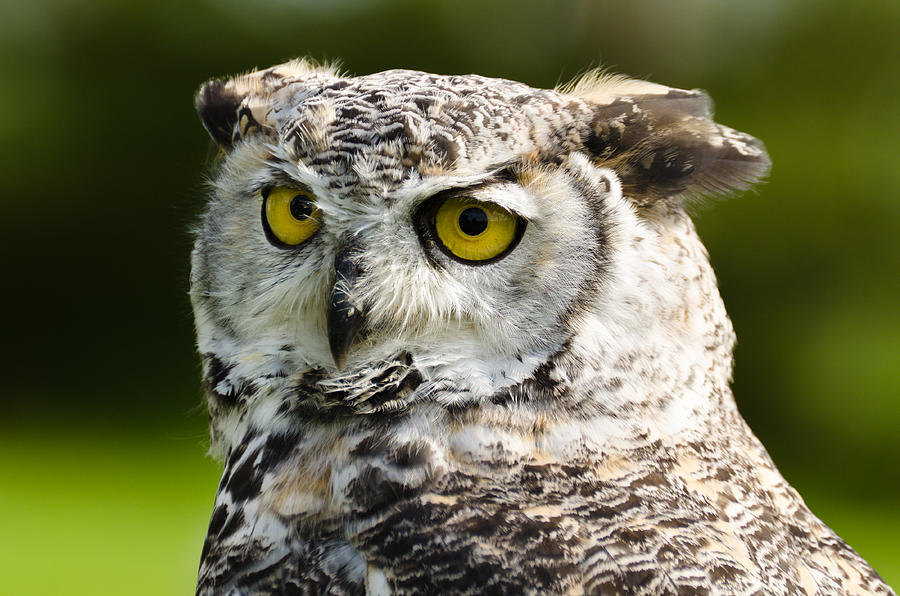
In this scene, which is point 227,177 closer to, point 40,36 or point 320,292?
point 320,292

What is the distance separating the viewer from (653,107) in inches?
51.8

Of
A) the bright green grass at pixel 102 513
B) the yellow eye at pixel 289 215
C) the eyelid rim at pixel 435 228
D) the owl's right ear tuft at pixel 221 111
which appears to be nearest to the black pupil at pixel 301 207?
the yellow eye at pixel 289 215

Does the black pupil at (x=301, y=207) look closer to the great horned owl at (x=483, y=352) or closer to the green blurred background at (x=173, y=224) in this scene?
the great horned owl at (x=483, y=352)

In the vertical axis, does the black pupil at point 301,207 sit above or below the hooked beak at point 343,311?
above

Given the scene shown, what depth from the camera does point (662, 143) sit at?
1.29 metres

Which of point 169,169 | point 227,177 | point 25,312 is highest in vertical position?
point 227,177

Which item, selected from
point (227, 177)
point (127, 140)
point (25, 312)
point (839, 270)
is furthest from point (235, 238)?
point (25, 312)

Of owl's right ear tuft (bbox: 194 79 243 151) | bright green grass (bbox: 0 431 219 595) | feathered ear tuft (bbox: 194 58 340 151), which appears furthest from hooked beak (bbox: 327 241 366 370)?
bright green grass (bbox: 0 431 219 595)

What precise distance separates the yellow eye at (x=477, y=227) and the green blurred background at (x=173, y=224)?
3947 millimetres

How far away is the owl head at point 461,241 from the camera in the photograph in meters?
1.16

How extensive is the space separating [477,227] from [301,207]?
26 cm

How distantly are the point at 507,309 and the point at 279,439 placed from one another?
38 centimetres

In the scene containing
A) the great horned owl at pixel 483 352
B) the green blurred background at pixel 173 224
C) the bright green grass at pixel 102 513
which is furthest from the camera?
the green blurred background at pixel 173 224

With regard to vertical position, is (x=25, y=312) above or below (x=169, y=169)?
below
